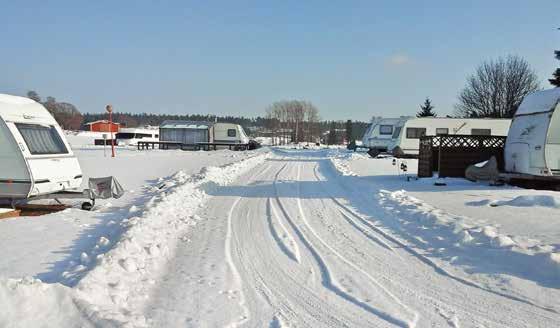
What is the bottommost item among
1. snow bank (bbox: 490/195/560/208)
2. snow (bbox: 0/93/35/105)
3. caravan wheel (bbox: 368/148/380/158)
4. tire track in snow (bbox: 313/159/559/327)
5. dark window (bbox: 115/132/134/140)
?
tire track in snow (bbox: 313/159/559/327)

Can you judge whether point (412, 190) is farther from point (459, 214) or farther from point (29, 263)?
point (29, 263)

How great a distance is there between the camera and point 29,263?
17.5 ft

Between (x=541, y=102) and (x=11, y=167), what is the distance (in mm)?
13633

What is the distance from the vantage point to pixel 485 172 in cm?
1381

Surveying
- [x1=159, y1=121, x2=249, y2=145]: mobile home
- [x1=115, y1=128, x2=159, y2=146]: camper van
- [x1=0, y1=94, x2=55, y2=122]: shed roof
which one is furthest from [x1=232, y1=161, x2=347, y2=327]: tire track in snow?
[x1=115, y1=128, x2=159, y2=146]: camper van

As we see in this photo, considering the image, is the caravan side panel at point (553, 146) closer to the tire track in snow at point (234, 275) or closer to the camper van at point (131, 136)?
the tire track in snow at point (234, 275)

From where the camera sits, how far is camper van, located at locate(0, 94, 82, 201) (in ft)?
27.9

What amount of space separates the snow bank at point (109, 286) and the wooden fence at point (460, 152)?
10990mm

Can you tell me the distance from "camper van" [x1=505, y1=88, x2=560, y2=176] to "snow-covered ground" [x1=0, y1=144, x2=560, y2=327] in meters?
2.94

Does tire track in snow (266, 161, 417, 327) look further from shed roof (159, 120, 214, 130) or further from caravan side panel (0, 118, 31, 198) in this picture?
shed roof (159, 120, 214, 130)

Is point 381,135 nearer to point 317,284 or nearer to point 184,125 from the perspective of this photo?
point 184,125

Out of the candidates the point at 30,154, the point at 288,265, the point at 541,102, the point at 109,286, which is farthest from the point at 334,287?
the point at 541,102

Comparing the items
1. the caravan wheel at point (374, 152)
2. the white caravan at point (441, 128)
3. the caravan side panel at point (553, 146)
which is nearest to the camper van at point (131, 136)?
the caravan wheel at point (374, 152)

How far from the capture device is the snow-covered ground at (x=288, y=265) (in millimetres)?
3936
